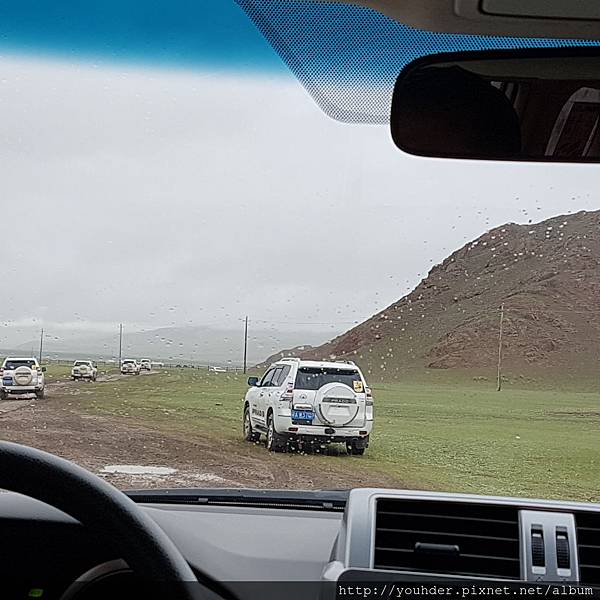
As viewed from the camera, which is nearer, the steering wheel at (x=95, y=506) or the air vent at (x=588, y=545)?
the steering wheel at (x=95, y=506)

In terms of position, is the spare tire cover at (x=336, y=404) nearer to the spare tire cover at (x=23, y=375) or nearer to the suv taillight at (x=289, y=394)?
the suv taillight at (x=289, y=394)

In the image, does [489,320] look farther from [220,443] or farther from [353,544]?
[353,544]

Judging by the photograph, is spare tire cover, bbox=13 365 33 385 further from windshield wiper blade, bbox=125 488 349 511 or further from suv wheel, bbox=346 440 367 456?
windshield wiper blade, bbox=125 488 349 511

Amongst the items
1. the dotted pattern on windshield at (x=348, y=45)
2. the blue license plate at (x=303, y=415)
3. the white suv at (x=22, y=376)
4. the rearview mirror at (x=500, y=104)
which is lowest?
the blue license plate at (x=303, y=415)

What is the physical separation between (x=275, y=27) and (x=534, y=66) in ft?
2.27

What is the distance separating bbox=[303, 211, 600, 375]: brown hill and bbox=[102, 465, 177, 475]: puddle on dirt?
98cm

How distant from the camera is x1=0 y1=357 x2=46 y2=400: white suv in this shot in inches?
208

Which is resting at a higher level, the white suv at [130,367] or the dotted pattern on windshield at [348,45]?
the dotted pattern on windshield at [348,45]

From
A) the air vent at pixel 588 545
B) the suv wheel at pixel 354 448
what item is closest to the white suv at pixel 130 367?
the suv wheel at pixel 354 448

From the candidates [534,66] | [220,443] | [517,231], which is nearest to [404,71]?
[534,66]

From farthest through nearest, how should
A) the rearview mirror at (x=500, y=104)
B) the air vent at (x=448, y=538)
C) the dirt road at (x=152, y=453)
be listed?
the dirt road at (x=152, y=453) < the air vent at (x=448, y=538) < the rearview mirror at (x=500, y=104)

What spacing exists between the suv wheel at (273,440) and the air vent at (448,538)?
191 cm

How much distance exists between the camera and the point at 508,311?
17.3 feet

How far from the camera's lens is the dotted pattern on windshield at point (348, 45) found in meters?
2.49
